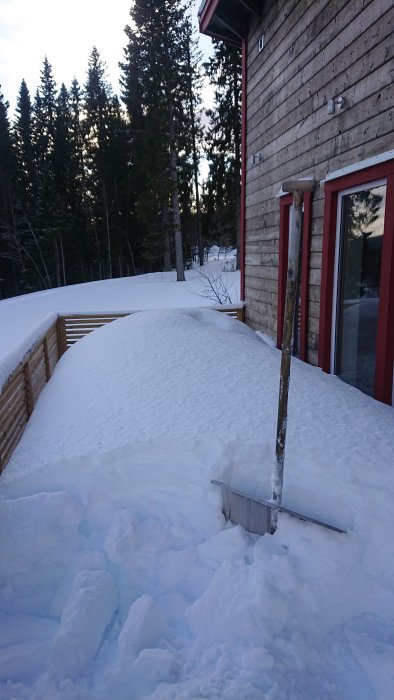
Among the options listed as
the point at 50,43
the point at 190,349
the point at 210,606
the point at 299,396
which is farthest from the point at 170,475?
the point at 50,43

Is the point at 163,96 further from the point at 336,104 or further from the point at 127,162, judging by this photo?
the point at 336,104

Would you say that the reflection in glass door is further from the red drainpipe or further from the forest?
the forest

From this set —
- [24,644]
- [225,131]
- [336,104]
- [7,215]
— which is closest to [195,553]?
[24,644]

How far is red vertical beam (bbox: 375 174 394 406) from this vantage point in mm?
3299

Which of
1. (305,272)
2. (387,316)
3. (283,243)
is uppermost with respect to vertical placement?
(283,243)

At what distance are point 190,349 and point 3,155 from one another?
100ft

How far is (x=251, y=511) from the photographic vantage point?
7.69 feet

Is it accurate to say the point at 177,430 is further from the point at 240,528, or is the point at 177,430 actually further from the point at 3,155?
the point at 3,155

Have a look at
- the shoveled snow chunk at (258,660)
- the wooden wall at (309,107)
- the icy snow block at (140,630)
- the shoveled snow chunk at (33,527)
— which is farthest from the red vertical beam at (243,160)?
the shoveled snow chunk at (258,660)

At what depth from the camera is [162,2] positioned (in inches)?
773

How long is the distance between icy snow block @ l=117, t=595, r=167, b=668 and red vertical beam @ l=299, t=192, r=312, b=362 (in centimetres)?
364

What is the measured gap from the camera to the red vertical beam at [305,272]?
4789 millimetres

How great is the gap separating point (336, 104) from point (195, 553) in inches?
160

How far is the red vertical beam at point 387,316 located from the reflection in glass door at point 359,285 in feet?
0.61
